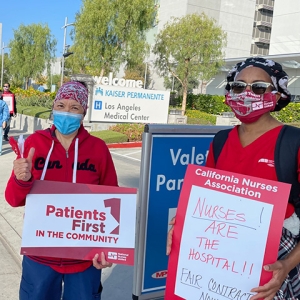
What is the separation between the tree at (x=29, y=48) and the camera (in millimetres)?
41844

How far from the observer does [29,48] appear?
4216 cm

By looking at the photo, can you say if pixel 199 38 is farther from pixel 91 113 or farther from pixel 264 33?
pixel 264 33

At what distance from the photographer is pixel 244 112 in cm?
195

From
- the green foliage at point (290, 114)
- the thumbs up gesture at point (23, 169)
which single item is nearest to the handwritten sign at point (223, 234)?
the thumbs up gesture at point (23, 169)

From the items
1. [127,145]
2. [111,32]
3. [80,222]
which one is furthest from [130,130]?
[111,32]

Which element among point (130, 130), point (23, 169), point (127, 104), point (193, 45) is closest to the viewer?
point (23, 169)

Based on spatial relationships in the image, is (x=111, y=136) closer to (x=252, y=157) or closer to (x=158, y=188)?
(x=158, y=188)

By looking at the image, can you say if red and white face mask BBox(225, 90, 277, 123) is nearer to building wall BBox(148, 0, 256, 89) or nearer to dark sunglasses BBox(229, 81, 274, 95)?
dark sunglasses BBox(229, 81, 274, 95)

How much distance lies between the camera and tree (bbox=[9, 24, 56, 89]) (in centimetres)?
4184

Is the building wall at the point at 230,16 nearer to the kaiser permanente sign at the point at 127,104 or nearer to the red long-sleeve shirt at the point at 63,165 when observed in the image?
the kaiser permanente sign at the point at 127,104

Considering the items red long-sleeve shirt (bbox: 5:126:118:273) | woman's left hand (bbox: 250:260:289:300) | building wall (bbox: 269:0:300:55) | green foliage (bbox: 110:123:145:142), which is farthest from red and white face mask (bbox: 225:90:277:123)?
building wall (bbox: 269:0:300:55)

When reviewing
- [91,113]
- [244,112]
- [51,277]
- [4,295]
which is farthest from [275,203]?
[91,113]

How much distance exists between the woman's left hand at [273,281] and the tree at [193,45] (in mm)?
30247

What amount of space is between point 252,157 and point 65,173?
114 cm
